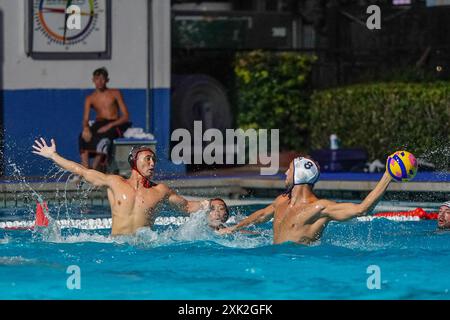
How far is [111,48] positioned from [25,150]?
1.76 m

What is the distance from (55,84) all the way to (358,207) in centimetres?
803

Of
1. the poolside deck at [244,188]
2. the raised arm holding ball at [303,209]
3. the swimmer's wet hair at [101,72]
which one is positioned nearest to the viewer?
the raised arm holding ball at [303,209]

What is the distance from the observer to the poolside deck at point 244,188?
12.9 meters

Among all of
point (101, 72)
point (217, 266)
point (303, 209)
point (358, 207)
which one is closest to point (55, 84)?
point (101, 72)

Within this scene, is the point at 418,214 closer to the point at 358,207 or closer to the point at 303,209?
the point at 303,209

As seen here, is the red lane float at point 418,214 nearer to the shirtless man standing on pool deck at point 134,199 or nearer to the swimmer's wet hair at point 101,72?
the shirtless man standing on pool deck at point 134,199

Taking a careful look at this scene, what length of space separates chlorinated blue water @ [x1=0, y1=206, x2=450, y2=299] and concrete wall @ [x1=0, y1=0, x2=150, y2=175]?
16.4 feet

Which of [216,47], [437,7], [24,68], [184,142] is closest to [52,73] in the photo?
[24,68]

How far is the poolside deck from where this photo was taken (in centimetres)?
1287

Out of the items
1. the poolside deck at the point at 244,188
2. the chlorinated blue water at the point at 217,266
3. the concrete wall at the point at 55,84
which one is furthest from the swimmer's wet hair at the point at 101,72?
the chlorinated blue water at the point at 217,266

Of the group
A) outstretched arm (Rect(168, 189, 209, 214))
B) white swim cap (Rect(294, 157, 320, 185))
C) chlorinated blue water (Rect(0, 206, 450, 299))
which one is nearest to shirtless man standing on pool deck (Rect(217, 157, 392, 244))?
white swim cap (Rect(294, 157, 320, 185))

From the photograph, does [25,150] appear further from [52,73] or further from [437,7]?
[437,7]

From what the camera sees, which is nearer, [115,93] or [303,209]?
[303,209]

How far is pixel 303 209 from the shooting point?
8367 mm
